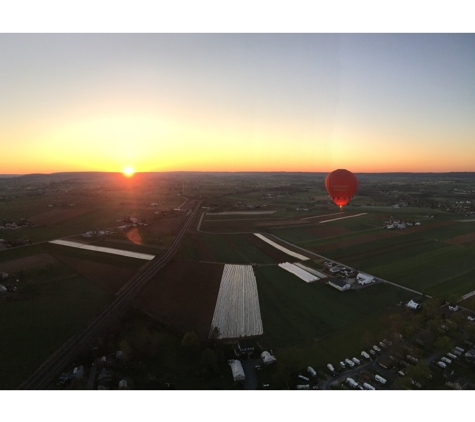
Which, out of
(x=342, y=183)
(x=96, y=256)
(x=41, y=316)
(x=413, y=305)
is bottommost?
(x=413, y=305)

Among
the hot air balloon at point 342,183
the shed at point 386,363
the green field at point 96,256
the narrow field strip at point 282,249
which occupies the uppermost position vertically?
the hot air balloon at point 342,183

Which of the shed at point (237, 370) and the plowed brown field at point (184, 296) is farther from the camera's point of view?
the plowed brown field at point (184, 296)

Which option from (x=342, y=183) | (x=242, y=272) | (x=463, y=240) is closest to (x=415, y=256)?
(x=463, y=240)

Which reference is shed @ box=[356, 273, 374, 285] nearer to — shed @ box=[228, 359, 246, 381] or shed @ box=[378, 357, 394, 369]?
shed @ box=[378, 357, 394, 369]

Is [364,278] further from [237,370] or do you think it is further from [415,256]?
[237,370]

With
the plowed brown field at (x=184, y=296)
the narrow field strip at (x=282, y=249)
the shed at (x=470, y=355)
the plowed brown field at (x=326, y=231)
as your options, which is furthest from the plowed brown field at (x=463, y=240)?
the plowed brown field at (x=184, y=296)

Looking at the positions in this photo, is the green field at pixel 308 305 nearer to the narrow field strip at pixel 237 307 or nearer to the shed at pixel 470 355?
the narrow field strip at pixel 237 307
